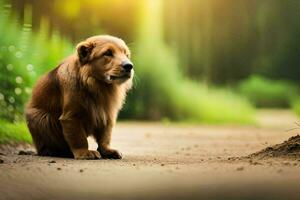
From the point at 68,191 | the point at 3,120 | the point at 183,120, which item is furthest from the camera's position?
the point at 183,120

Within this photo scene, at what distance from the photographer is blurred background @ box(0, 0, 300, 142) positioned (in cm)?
1612

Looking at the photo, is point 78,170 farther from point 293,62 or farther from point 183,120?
point 293,62

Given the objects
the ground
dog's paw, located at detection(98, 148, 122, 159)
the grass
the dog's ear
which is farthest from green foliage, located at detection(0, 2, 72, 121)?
dog's paw, located at detection(98, 148, 122, 159)

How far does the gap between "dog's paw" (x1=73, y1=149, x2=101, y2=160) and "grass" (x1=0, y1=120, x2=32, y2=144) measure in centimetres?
182

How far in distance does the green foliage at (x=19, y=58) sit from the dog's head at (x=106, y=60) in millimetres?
2570

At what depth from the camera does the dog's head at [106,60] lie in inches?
284

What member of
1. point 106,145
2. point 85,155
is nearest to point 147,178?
point 85,155

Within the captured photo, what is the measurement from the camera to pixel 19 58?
1064cm

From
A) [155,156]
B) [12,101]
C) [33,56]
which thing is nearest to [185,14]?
[33,56]

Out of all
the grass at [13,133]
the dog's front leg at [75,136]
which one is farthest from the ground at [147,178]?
the grass at [13,133]

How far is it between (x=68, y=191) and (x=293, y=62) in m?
13.4

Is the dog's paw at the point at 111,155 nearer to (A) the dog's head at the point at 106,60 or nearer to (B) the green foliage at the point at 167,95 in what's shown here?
(A) the dog's head at the point at 106,60

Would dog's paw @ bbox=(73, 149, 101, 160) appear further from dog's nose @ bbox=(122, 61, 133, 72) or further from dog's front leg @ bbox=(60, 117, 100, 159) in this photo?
dog's nose @ bbox=(122, 61, 133, 72)

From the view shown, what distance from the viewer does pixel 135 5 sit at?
56.8ft
